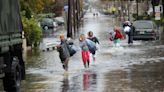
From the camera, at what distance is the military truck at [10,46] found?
42.7 feet

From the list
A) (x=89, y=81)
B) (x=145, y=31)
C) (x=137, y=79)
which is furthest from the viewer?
(x=145, y=31)

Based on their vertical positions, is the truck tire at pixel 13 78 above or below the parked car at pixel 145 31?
above

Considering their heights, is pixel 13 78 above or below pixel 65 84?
above

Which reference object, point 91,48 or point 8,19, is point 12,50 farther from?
point 91,48

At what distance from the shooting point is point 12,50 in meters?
14.2

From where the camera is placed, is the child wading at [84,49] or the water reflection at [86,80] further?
the child wading at [84,49]

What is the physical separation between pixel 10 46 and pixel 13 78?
32.8 inches

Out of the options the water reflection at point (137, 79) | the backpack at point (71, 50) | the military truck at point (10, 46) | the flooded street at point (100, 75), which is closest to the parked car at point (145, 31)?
the flooded street at point (100, 75)

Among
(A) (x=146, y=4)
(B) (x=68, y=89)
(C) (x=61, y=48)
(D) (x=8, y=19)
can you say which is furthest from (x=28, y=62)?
(A) (x=146, y=4)

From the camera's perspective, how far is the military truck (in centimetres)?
1300

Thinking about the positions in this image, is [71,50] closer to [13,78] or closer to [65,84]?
[65,84]

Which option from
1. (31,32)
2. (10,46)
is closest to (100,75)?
(10,46)

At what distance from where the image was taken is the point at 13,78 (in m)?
14.0

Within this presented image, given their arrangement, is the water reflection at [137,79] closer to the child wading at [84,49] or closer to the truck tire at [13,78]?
the child wading at [84,49]
